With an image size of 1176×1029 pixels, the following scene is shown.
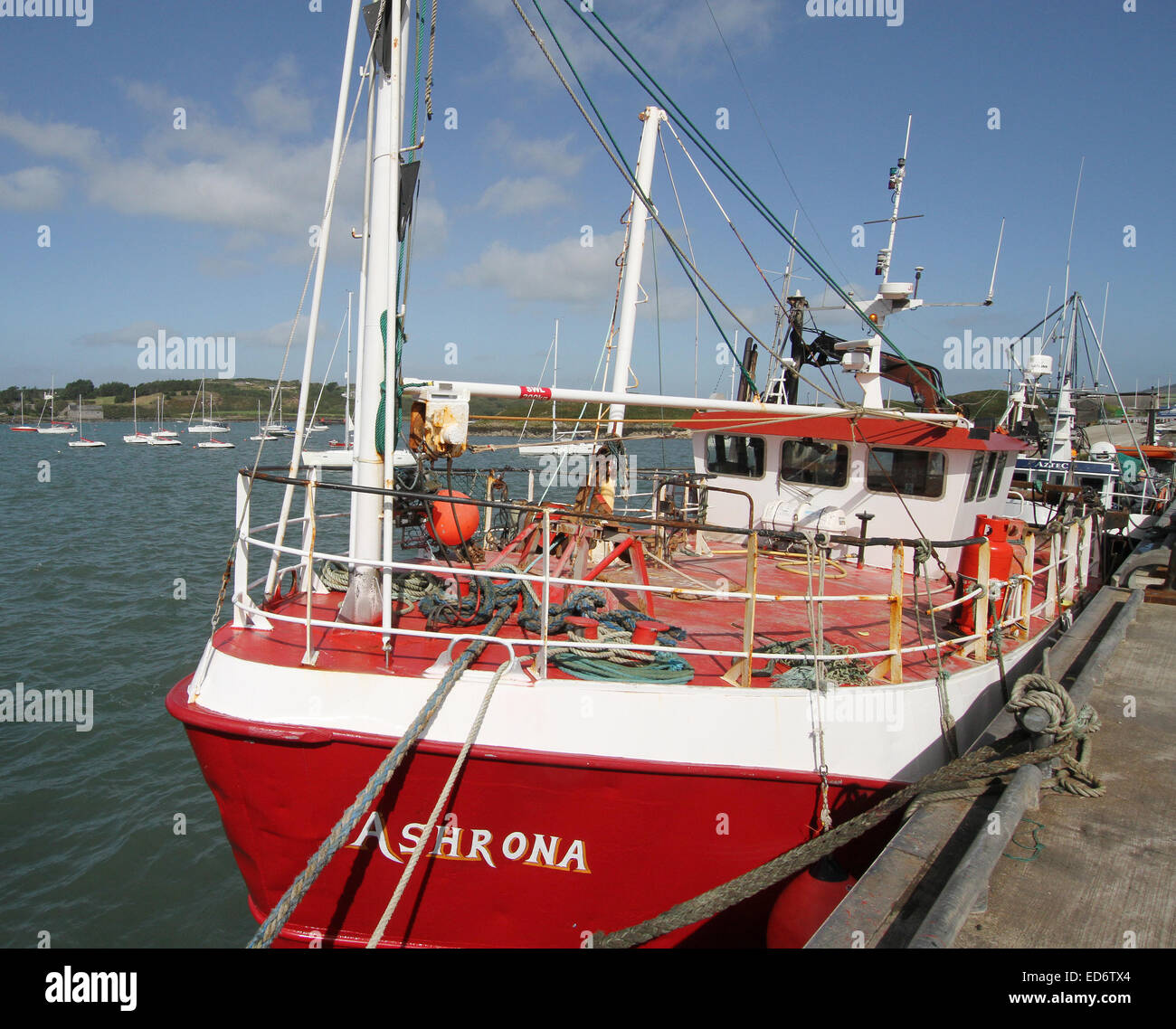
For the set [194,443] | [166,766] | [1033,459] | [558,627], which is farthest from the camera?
[194,443]

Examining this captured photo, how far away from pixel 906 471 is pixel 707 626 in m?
3.77

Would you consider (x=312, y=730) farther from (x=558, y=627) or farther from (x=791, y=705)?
(x=791, y=705)

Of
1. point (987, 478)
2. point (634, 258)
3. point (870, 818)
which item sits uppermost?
point (634, 258)

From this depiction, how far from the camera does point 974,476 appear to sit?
8.33m

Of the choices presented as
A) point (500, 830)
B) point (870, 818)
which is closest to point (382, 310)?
point (500, 830)

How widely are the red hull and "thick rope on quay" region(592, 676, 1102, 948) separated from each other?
29 centimetres

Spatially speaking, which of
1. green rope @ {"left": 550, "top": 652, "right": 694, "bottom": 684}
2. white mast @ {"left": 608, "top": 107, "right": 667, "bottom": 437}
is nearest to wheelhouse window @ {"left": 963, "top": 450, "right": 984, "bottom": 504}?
white mast @ {"left": 608, "top": 107, "right": 667, "bottom": 437}

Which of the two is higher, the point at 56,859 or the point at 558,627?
the point at 558,627

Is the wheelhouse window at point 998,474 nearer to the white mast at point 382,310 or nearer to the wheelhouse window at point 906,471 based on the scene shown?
the wheelhouse window at point 906,471

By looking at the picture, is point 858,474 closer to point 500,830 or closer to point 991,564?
point 991,564

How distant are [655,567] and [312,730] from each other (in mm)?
4231
